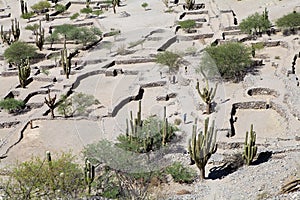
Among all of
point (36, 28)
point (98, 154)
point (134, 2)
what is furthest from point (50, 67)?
point (134, 2)

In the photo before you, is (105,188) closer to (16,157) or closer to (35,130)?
(16,157)

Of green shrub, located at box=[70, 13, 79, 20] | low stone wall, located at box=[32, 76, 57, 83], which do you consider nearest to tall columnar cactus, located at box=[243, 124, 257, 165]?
low stone wall, located at box=[32, 76, 57, 83]

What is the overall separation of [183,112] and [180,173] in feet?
25.0

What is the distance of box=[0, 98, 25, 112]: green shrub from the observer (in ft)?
100

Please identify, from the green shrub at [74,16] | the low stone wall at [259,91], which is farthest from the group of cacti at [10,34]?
the low stone wall at [259,91]

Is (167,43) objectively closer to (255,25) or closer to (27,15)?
(255,25)

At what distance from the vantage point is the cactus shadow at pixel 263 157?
2330 cm

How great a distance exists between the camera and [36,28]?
46.5m

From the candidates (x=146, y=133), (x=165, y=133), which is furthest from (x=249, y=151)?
(x=146, y=133)

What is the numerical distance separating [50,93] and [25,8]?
76.4 feet

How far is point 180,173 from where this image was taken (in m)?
22.5

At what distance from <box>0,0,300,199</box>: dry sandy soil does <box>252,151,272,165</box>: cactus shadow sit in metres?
0.04

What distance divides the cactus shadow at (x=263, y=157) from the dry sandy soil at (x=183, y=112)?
0.04m

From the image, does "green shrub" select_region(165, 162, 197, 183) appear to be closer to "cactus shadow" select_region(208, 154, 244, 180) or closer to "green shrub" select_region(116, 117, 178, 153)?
"cactus shadow" select_region(208, 154, 244, 180)
